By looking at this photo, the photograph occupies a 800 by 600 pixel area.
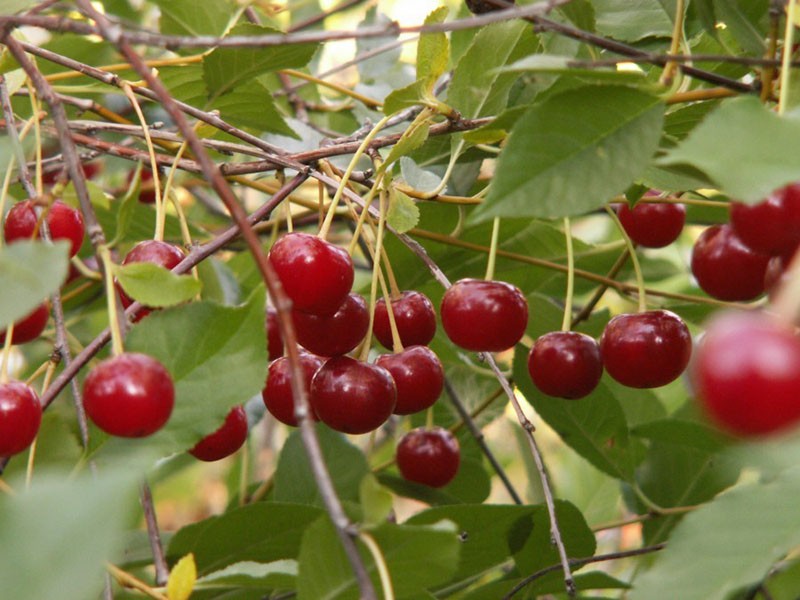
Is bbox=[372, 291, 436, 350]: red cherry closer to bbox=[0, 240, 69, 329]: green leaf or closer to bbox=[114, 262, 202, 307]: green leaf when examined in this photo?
bbox=[114, 262, 202, 307]: green leaf

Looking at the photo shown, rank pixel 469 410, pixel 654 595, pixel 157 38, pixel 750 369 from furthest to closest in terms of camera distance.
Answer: pixel 469 410 → pixel 157 38 → pixel 654 595 → pixel 750 369

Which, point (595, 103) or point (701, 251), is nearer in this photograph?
point (595, 103)

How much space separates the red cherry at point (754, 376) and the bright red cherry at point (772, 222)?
0.47 feet

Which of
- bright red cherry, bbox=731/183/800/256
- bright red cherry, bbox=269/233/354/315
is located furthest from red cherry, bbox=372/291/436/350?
bright red cherry, bbox=731/183/800/256

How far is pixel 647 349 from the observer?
798mm

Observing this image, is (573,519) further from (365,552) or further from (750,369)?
(750,369)

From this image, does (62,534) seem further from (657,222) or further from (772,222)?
(657,222)

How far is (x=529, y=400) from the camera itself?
1108 mm

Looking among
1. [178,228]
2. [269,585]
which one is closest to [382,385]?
[269,585]

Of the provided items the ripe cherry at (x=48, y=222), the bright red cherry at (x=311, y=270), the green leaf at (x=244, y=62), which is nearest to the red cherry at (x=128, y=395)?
the bright red cherry at (x=311, y=270)

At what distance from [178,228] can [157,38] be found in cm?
77

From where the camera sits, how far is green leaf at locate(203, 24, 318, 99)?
1.03m

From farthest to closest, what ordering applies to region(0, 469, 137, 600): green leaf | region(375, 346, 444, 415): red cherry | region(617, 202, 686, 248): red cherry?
region(617, 202, 686, 248): red cherry, region(375, 346, 444, 415): red cherry, region(0, 469, 137, 600): green leaf

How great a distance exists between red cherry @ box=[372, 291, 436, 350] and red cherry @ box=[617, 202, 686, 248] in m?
0.25
